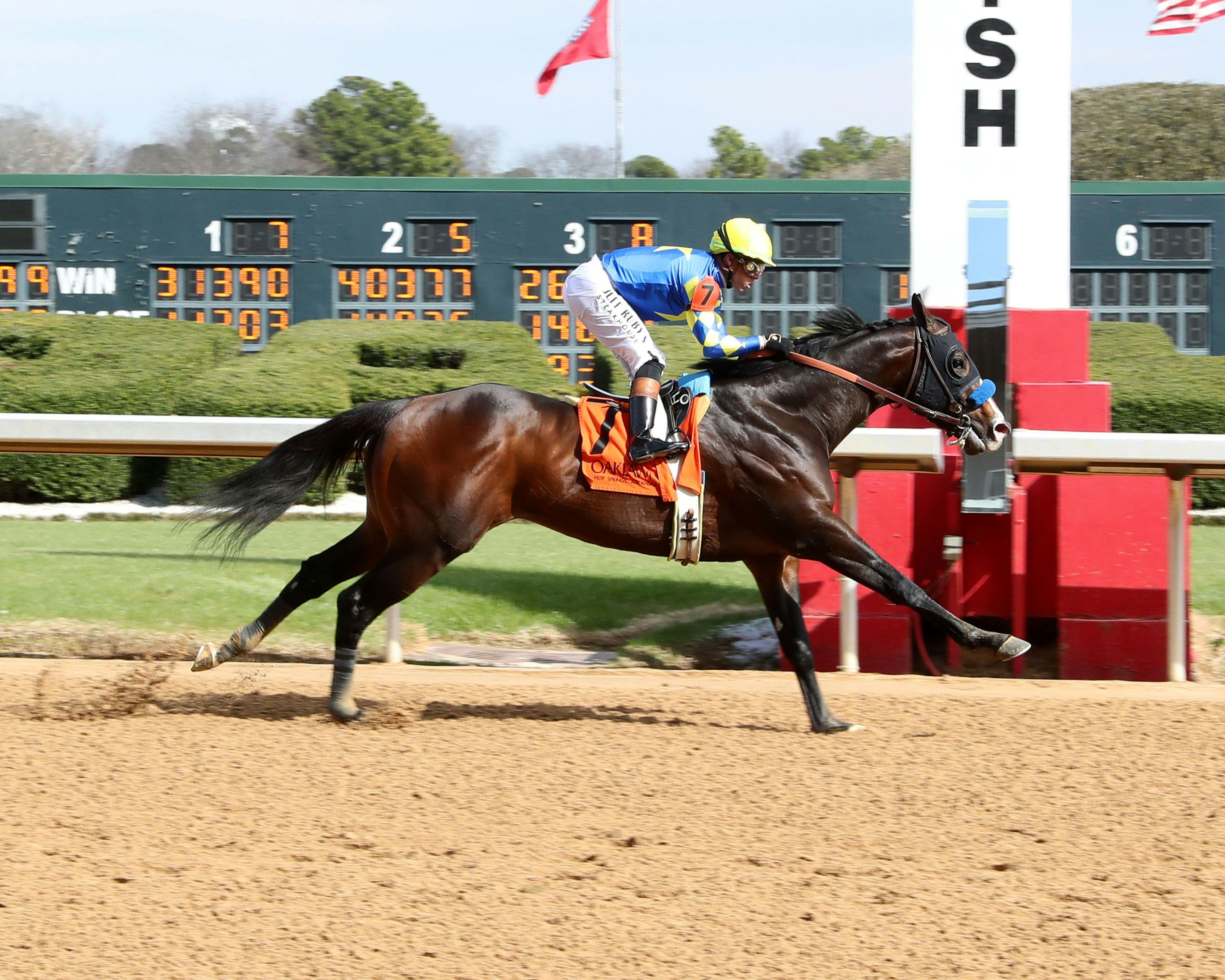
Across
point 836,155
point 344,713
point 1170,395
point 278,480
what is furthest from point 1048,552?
point 836,155

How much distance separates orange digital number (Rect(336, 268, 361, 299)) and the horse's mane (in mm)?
7446

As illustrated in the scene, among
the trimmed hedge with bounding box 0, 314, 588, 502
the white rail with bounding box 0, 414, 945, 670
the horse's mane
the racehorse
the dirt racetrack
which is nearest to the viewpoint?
the dirt racetrack

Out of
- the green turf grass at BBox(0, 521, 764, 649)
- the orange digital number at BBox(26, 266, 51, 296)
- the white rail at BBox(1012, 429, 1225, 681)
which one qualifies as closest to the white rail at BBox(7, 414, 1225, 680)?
the white rail at BBox(1012, 429, 1225, 681)

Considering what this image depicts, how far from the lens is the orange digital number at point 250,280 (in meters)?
11.8

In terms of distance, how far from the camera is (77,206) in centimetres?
1186

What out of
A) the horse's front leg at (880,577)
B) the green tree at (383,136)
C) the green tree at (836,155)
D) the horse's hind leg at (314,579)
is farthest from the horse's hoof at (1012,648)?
the green tree at (836,155)

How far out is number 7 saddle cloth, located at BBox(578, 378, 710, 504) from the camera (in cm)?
457

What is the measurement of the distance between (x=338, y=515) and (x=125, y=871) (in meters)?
6.24

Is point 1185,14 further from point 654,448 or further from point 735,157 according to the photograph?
point 735,157

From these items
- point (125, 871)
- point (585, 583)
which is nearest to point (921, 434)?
point (585, 583)

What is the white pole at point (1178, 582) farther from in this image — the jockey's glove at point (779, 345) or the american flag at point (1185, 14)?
the american flag at point (1185, 14)

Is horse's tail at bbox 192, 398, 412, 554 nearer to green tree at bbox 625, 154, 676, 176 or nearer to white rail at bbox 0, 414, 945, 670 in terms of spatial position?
white rail at bbox 0, 414, 945, 670

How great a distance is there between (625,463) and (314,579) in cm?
129

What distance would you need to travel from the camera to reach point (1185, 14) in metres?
7.43
